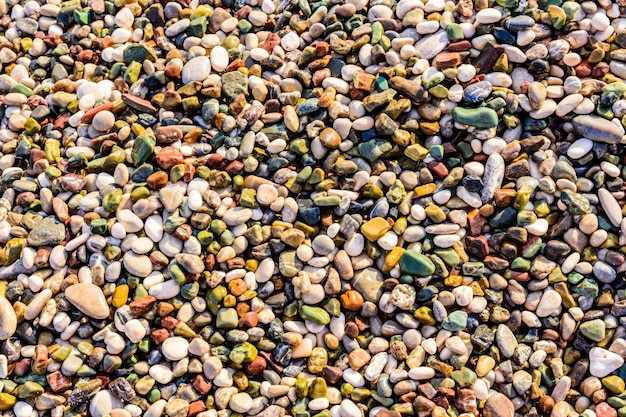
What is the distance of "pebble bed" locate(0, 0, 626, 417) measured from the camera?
176 cm

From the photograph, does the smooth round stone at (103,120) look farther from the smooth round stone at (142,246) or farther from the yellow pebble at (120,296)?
the yellow pebble at (120,296)

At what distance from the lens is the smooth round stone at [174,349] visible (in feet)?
5.78

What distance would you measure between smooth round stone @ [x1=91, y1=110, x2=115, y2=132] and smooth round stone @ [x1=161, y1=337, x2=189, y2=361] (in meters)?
0.79

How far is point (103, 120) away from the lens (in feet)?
6.78

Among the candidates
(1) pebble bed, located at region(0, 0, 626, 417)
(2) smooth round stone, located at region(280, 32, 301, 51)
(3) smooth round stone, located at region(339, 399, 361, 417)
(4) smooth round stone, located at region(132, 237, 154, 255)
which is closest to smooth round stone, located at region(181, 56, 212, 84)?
(1) pebble bed, located at region(0, 0, 626, 417)

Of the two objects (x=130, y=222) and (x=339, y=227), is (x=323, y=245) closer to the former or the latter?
(x=339, y=227)

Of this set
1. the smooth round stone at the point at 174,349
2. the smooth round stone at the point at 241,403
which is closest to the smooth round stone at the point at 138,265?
the smooth round stone at the point at 174,349

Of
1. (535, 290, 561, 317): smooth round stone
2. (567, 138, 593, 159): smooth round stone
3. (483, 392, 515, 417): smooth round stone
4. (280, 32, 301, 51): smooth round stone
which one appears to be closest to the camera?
(483, 392, 515, 417): smooth round stone

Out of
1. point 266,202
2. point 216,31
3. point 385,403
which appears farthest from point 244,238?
point 216,31

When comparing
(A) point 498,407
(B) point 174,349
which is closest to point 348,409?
(A) point 498,407

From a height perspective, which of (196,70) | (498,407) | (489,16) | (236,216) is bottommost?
(498,407)

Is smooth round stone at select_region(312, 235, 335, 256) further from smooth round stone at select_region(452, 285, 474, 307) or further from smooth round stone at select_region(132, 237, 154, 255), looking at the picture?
smooth round stone at select_region(132, 237, 154, 255)

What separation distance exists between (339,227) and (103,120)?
907 millimetres

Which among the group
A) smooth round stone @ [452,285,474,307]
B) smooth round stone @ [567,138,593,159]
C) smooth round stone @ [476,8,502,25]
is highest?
smooth round stone @ [476,8,502,25]
